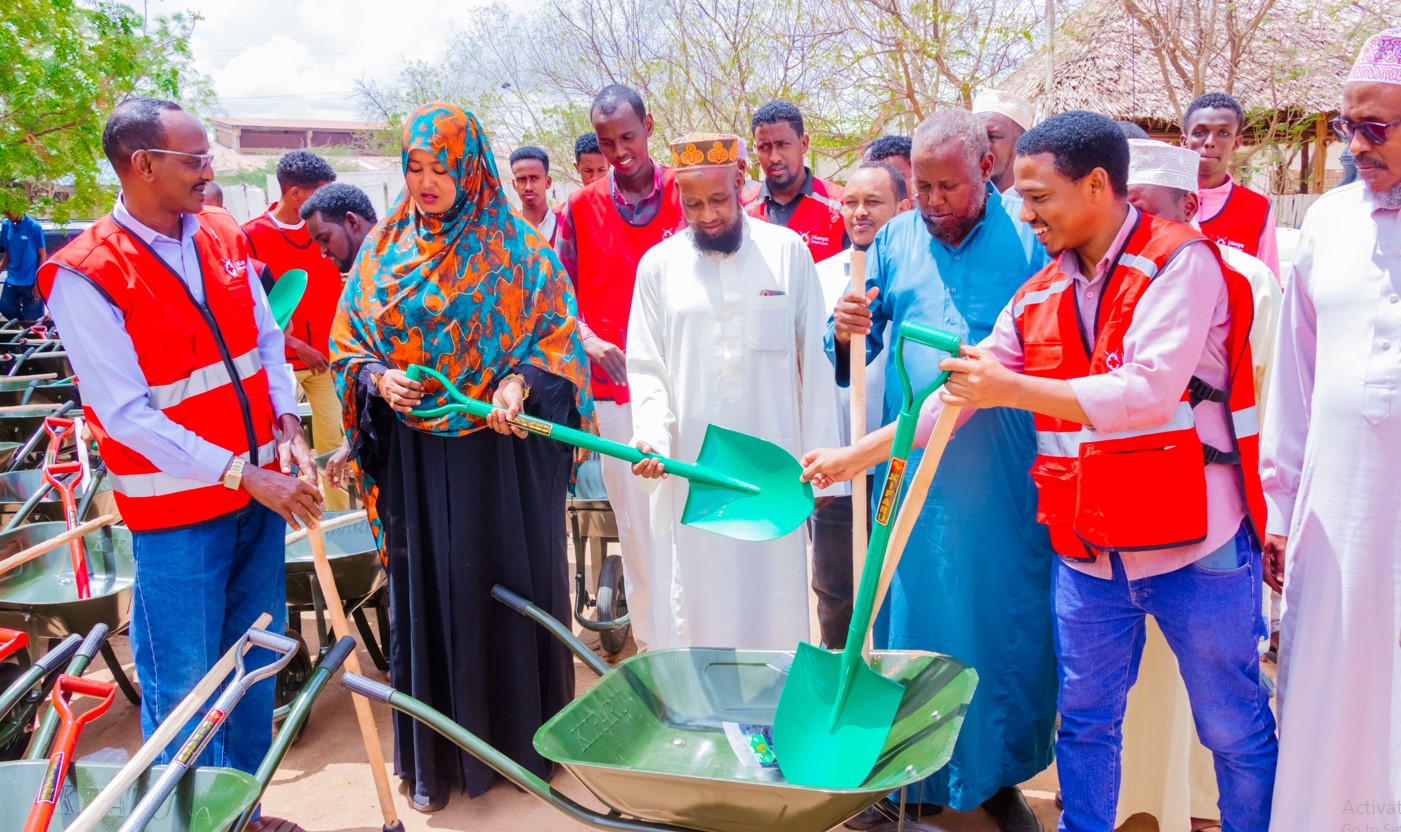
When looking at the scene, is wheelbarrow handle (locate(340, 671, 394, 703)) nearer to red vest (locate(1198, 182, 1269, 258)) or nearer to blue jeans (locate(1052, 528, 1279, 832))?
blue jeans (locate(1052, 528, 1279, 832))

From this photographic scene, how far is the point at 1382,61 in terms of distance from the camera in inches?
86.1

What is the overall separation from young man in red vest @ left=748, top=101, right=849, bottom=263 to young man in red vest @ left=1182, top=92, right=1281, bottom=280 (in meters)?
1.58

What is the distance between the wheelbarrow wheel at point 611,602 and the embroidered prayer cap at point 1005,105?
2.55 metres

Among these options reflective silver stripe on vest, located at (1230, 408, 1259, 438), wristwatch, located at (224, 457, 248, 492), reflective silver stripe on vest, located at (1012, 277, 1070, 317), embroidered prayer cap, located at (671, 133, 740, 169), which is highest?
embroidered prayer cap, located at (671, 133, 740, 169)

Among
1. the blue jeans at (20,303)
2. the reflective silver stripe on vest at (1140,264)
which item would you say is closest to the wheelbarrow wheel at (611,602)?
the reflective silver stripe on vest at (1140,264)

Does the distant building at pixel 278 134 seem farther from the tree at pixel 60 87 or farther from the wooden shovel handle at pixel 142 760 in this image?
the wooden shovel handle at pixel 142 760

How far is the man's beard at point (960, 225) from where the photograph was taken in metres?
2.87

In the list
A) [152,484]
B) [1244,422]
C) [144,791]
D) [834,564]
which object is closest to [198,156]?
[152,484]

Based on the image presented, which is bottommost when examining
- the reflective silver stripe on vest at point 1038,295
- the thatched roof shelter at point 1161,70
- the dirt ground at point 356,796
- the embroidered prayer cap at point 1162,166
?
the dirt ground at point 356,796

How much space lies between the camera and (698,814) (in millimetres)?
2113

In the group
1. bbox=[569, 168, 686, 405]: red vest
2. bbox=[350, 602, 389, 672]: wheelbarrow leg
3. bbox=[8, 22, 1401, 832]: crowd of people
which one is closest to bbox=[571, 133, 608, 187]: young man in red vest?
bbox=[569, 168, 686, 405]: red vest

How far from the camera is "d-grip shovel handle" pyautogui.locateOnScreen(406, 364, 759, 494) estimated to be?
2.66 meters

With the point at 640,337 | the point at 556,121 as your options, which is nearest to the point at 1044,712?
the point at 640,337

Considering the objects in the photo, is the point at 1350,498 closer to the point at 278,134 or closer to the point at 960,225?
the point at 960,225
